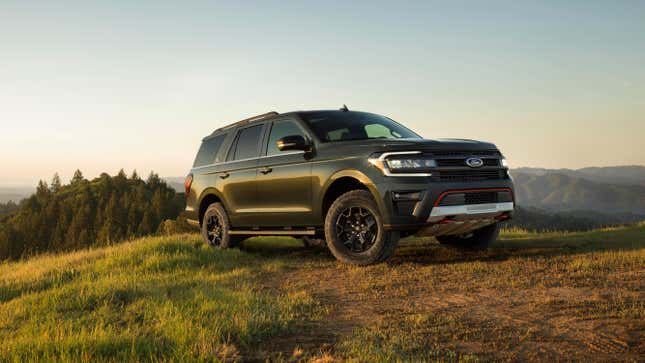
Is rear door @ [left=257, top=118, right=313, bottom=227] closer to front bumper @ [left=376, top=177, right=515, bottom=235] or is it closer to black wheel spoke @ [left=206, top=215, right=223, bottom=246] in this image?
front bumper @ [left=376, top=177, right=515, bottom=235]

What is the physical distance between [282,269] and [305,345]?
3511mm

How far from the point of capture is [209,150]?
9.44 metres

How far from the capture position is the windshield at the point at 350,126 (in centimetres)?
718

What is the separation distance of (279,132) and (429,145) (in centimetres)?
254

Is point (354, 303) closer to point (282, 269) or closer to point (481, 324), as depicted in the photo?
point (481, 324)

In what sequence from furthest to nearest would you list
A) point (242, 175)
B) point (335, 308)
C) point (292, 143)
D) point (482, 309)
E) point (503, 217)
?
point (242, 175), point (292, 143), point (503, 217), point (335, 308), point (482, 309)

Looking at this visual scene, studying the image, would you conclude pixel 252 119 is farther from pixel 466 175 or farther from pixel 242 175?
pixel 466 175

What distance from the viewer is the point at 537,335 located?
3.60 meters

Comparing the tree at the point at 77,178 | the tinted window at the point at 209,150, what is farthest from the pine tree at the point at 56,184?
the tinted window at the point at 209,150

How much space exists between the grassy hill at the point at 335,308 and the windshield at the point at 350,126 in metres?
1.75

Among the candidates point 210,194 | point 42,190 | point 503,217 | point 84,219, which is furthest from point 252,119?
point 42,190

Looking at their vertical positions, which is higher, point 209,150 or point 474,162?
point 209,150

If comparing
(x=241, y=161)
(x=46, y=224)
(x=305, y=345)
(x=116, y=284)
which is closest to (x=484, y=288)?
(x=305, y=345)

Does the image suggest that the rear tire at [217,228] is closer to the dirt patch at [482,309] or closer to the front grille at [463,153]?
the dirt patch at [482,309]
